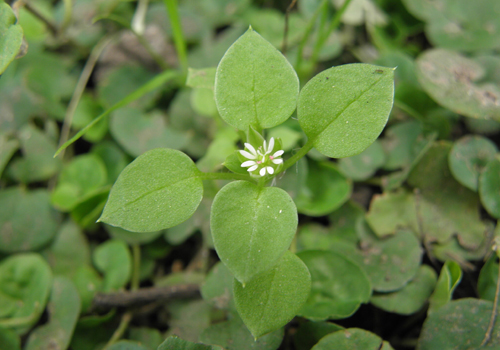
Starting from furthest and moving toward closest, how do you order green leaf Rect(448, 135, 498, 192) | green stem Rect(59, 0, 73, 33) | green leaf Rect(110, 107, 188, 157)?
green stem Rect(59, 0, 73, 33), green leaf Rect(110, 107, 188, 157), green leaf Rect(448, 135, 498, 192)

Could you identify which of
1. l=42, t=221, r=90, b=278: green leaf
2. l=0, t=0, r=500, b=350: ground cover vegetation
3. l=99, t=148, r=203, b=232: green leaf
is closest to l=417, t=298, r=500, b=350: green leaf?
l=0, t=0, r=500, b=350: ground cover vegetation

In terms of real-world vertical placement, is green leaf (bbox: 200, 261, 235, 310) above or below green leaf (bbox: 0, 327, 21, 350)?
above

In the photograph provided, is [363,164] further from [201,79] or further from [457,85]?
[201,79]

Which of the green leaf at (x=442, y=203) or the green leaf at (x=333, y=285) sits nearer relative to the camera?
the green leaf at (x=333, y=285)

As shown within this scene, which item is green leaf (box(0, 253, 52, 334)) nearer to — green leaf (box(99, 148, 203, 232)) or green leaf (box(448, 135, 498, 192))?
green leaf (box(99, 148, 203, 232))

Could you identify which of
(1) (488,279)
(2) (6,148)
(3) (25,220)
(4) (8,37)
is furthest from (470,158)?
(2) (6,148)

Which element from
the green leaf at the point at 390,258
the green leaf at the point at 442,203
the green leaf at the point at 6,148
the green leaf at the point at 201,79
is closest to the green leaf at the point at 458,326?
the green leaf at the point at 390,258

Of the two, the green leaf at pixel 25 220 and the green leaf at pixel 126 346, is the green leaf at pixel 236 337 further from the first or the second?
the green leaf at pixel 25 220
